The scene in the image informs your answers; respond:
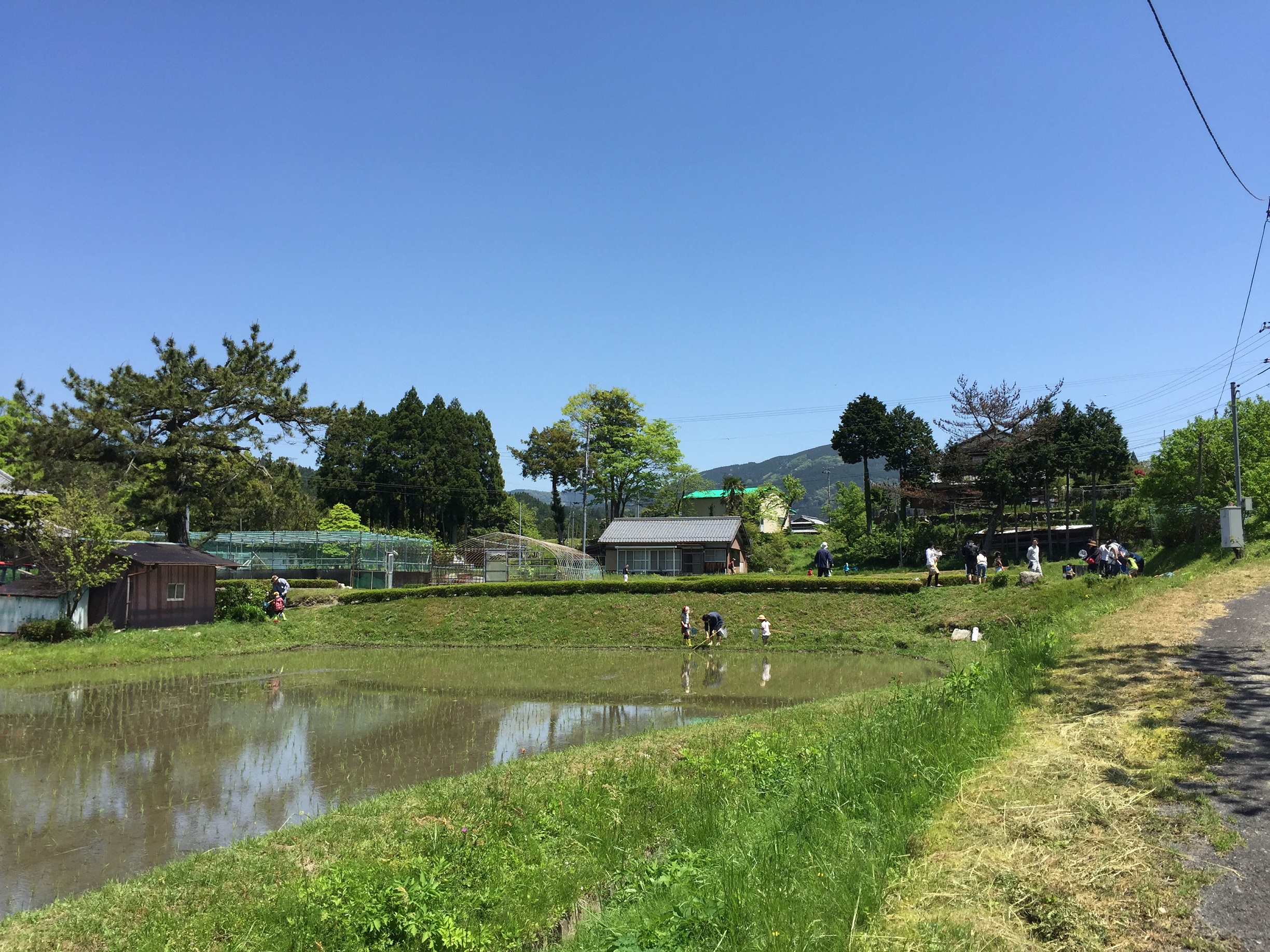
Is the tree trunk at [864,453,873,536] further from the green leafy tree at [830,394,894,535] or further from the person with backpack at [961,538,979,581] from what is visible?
the person with backpack at [961,538,979,581]

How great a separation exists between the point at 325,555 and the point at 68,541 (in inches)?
992

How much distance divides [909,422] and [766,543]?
53.8ft

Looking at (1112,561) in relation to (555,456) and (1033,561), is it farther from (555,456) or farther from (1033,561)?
(555,456)

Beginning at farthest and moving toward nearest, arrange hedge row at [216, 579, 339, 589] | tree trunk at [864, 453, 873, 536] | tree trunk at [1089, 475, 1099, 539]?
1. tree trunk at [864, 453, 873, 536]
2. tree trunk at [1089, 475, 1099, 539]
3. hedge row at [216, 579, 339, 589]

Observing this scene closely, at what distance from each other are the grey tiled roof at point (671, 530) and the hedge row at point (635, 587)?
688 inches

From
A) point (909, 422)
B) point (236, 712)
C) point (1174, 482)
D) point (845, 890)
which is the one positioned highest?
point (909, 422)

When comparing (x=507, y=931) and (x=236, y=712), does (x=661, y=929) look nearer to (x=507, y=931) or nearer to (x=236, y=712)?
(x=507, y=931)

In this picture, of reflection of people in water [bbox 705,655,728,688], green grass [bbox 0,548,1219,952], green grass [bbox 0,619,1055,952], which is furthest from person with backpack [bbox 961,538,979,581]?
green grass [bbox 0,619,1055,952]

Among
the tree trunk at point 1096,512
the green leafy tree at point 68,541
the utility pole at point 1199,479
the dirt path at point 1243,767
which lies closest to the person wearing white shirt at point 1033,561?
the utility pole at point 1199,479

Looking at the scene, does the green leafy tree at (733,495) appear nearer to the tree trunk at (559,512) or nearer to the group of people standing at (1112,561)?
the tree trunk at (559,512)

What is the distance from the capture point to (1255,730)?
6.67 meters

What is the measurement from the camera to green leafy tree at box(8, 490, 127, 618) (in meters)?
24.6

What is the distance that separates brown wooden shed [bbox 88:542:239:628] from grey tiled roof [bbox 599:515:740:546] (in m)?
27.2

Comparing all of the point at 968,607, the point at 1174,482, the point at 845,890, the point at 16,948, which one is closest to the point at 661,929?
the point at 845,890
